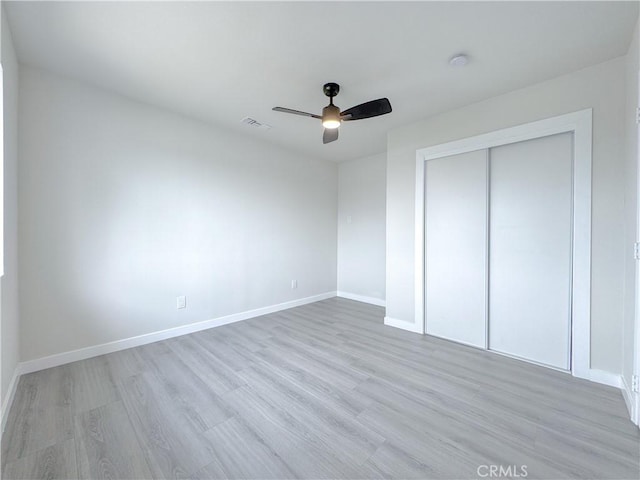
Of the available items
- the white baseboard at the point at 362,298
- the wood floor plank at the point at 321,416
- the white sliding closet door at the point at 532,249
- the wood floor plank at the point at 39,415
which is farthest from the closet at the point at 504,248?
the wood floor plank at the point at 39,415

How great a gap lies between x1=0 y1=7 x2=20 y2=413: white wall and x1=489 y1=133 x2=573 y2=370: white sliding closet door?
3920mm

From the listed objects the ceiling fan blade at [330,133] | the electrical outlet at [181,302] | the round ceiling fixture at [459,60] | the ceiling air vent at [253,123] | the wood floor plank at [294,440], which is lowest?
the wood floor plank at [294,440]

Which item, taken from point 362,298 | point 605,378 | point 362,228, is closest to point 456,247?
point 605,378

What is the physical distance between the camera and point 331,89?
2461 millimetres

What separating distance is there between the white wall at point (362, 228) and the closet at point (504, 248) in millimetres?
1423

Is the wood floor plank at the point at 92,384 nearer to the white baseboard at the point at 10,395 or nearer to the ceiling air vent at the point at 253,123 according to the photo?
the white baseboard at the point at 10,395

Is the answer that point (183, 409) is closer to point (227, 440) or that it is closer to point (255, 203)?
point (227, 440)

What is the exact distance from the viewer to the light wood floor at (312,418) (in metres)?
1.39

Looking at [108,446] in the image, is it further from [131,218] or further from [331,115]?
[331,115]

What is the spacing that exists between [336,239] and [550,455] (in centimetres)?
406

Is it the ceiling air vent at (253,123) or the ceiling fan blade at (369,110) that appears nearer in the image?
the ceiling fan blade at (369,110)

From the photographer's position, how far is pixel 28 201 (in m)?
2.29

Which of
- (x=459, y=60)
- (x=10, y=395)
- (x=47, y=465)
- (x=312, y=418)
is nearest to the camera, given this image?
(x=47, y=465)

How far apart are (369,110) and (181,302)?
2.86 meters
